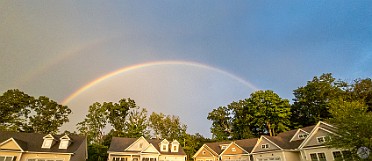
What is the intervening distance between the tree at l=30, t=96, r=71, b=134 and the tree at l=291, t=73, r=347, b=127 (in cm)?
5737

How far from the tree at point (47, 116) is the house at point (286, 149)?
3576 cm

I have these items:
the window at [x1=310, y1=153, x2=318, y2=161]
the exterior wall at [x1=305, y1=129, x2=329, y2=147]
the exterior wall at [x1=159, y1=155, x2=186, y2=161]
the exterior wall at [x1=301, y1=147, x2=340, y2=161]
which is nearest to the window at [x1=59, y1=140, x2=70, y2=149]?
the exterior wall at [x1=159, y1=155, x2=186, y2=161]

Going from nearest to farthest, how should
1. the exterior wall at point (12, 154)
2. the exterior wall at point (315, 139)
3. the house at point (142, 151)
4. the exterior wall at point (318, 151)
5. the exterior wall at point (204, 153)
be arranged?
the exterior wall at point (318, 151), the exterior wall at point (315, 139), the exterior wall at point (12, 154), the house at point (142, 151), the exterior wall at point (204, 153)

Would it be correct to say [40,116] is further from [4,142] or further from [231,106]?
[231,106]

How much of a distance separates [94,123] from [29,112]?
13988mm

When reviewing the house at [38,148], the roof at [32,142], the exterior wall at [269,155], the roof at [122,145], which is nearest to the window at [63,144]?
the house at [38,148]

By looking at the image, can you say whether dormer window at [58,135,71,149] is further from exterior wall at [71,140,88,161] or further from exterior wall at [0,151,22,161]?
exterior wall at [0,151,22,161]

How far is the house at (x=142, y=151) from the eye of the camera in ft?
109

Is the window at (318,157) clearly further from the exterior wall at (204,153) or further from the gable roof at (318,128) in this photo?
the exterior wall at (204,153)

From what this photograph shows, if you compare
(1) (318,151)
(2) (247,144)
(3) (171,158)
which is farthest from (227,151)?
(1) (318,151)

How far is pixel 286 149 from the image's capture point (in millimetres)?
28219

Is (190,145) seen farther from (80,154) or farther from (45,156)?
(45,156)

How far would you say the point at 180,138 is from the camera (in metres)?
50.1

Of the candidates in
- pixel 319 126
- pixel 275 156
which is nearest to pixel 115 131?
pixel 275 156
